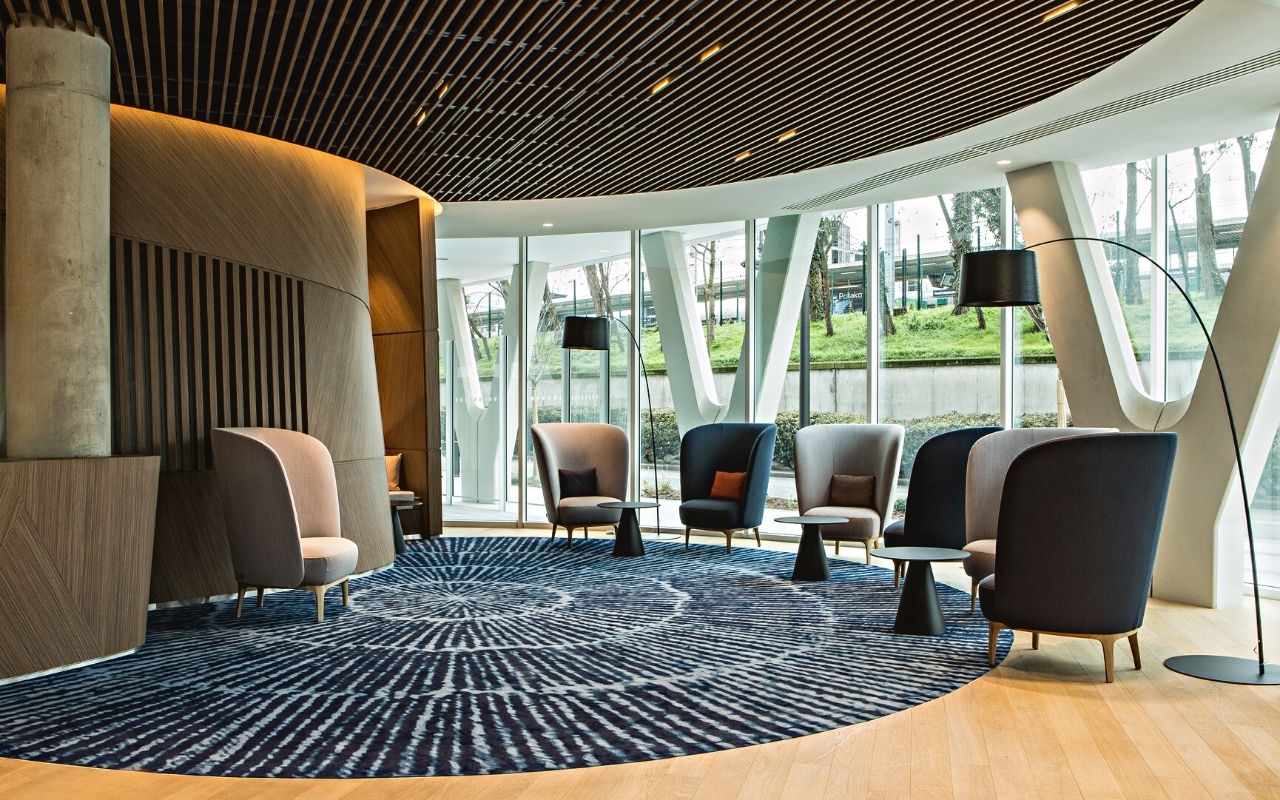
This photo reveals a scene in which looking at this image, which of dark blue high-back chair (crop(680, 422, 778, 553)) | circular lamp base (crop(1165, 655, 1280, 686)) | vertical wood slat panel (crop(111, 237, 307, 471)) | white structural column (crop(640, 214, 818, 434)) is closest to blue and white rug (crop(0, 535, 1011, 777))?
circular lamp base (crop(1165, 655, 1280, 686))

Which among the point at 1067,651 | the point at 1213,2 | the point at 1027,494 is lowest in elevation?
the point at 1067,651

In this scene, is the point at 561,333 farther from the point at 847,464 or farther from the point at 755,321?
the point at 847,464

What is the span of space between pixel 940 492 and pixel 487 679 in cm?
350

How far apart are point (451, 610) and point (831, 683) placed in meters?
2.68

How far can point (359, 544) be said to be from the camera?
7.46 m

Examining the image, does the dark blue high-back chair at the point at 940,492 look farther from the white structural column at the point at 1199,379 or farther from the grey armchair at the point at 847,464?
the white structural column at the point at 1199,379

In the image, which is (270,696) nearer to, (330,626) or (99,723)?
(99,723)

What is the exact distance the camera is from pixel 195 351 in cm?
641

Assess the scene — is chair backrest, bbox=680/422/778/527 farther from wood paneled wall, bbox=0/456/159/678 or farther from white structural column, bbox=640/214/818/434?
wood paneled wall, bbox=0/456/159/678

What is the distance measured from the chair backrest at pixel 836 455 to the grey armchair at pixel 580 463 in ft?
5.84

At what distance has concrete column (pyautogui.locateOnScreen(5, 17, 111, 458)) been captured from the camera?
193 inches

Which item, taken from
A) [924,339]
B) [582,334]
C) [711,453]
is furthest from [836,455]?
[582,334]

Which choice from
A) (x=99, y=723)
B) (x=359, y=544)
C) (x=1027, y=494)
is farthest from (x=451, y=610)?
(x=1027, y=494)

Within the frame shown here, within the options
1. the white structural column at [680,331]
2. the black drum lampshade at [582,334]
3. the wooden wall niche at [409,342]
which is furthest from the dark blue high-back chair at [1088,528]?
the wooden wall niche at [409,342]
